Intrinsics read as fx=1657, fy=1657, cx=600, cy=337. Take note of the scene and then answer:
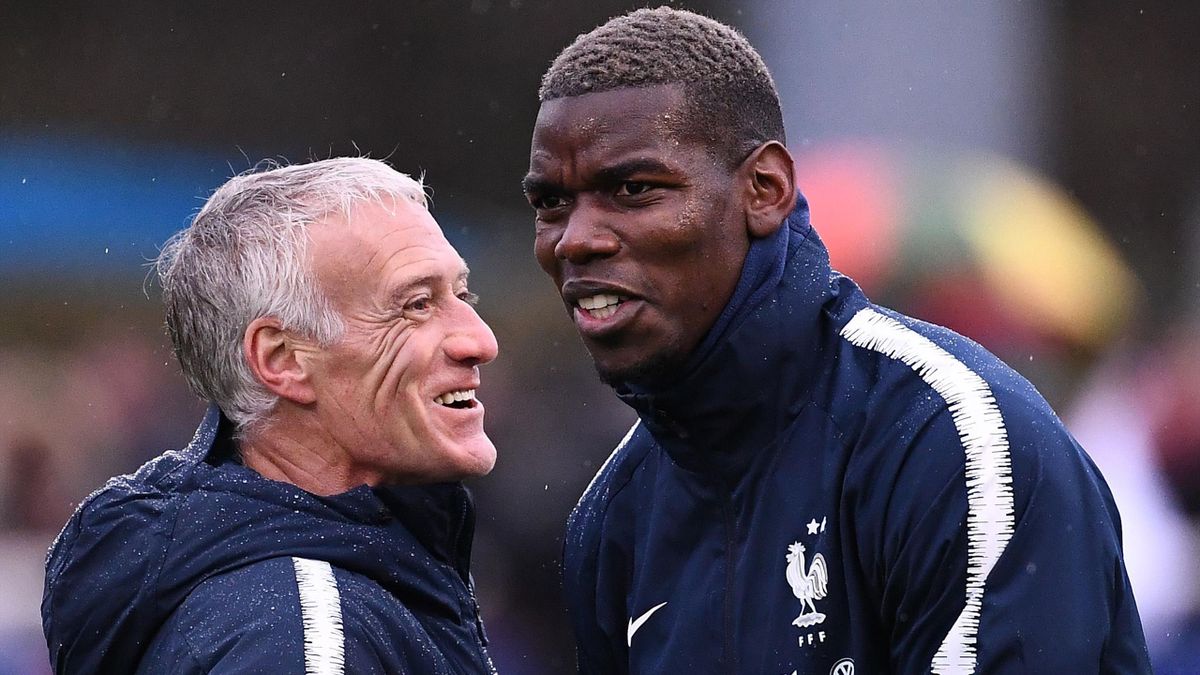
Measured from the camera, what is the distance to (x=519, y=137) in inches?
332

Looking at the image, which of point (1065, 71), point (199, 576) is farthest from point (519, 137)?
point (199, 576)

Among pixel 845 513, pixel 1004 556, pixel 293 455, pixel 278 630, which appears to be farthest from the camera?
pixel 293 455

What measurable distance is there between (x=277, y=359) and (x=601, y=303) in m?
0.58

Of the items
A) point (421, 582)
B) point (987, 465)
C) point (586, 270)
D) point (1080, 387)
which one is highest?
point (586, 270)

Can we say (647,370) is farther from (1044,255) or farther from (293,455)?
(1044,255)

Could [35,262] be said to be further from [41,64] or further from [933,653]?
[933,653]

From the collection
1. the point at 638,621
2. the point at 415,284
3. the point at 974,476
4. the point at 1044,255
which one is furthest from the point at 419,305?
the point at 1044,255

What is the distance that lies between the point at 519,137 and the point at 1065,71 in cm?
300

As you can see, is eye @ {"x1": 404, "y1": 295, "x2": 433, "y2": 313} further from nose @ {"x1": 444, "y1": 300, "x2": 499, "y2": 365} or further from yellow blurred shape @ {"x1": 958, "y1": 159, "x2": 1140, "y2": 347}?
yellow blurred shape @ {"x1": 958, "y1": 159, "x2": 1140, "y2": 347}

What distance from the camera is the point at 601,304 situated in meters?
2.99

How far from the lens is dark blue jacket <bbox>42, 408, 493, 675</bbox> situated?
2451 millimetres

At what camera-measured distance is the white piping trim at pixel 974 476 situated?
2.54 metres

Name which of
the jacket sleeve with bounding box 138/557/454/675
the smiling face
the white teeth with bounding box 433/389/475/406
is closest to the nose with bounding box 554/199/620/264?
the smiling face

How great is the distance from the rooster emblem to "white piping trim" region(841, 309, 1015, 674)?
284 mm
